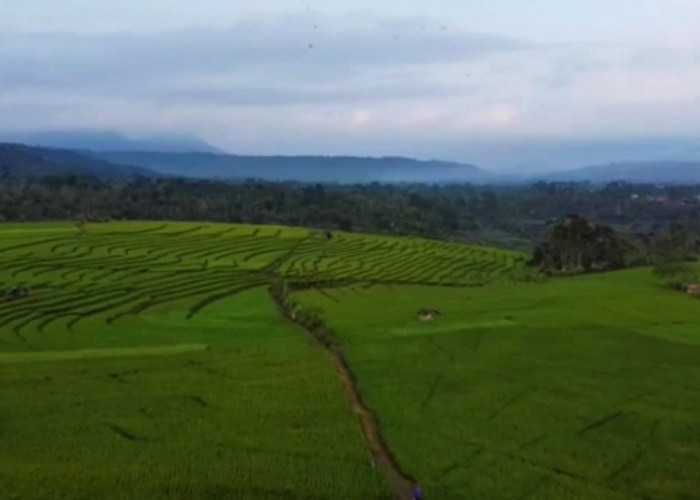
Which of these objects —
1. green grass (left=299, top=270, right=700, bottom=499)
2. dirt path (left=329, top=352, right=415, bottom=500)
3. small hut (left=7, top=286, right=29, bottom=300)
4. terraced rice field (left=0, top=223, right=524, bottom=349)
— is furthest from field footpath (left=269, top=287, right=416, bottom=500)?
small hut (left=7, top=286, right=29, bottom=300)

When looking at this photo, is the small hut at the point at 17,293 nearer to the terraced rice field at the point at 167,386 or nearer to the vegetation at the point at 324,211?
the terraced rice field at the point at 167,386

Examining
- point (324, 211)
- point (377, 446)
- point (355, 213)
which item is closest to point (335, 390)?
point (377, 446)

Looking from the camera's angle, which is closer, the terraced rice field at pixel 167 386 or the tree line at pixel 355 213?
the terraced rice field at pixel 167 386

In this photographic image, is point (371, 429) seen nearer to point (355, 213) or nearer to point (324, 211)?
point (324, 211)

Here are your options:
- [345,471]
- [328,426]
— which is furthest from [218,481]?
[328,426]

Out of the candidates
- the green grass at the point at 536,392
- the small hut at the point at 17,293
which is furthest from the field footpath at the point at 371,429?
the small hut at the point at 17,293
